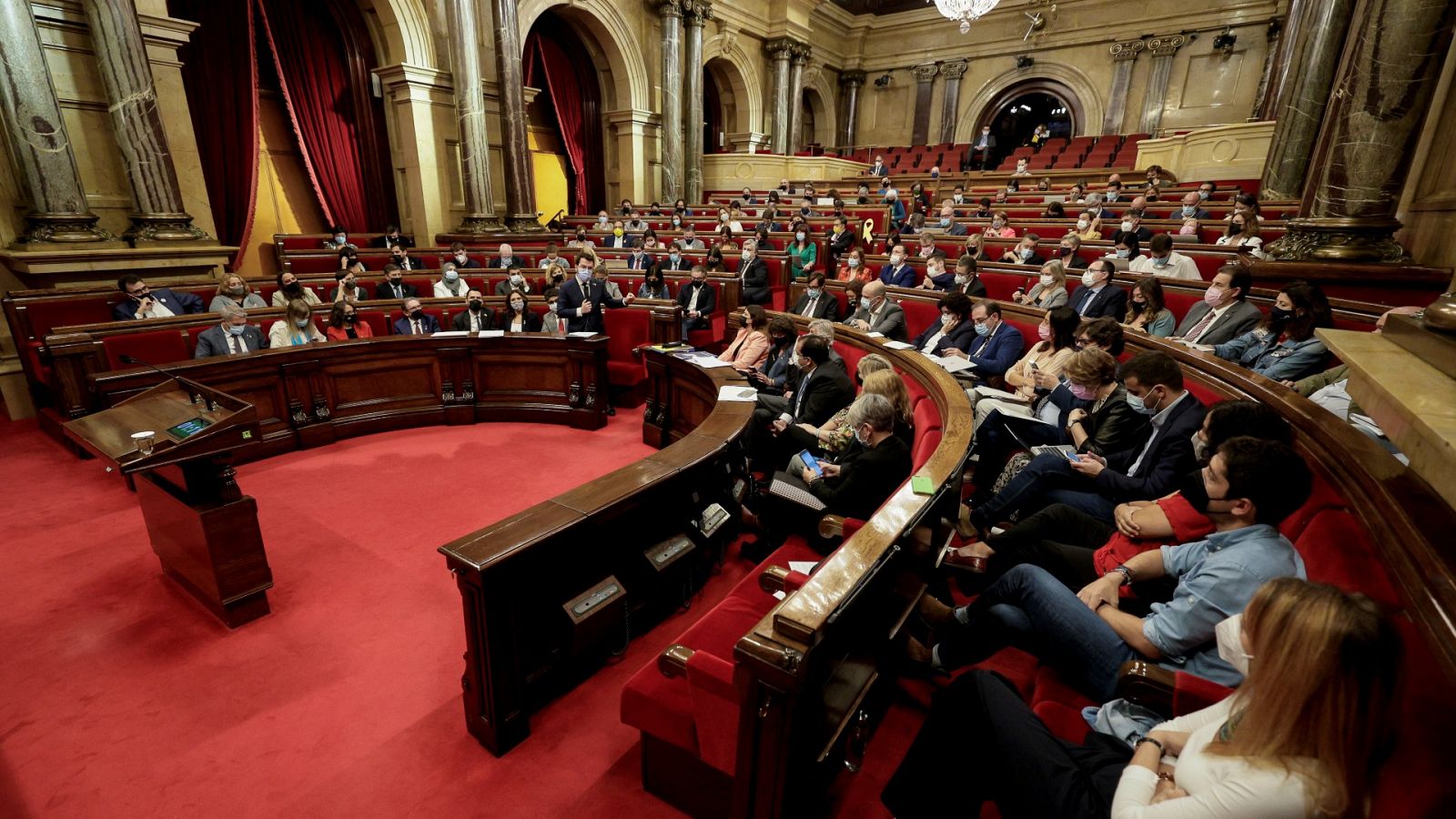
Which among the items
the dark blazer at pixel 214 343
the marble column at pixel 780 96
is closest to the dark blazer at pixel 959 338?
the dark blazer at pixel 214 343

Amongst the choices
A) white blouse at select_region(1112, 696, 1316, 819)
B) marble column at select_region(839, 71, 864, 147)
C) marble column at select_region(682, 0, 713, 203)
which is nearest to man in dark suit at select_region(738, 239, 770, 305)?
white blouse at select_region(1112, 696, 1316, 819)

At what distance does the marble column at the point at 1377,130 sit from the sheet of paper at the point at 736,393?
3787 mm

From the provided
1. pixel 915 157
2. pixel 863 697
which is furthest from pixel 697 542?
pixel 915 157

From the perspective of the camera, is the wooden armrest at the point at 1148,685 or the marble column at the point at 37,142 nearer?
the wooden armrest at the point at 1148,685

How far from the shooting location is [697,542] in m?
2.78

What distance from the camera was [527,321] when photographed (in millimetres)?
5648

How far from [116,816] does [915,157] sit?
19022 mm

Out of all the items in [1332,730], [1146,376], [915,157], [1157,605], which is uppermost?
[915,157]

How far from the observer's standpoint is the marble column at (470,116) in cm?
870

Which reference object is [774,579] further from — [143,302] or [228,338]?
[143,302]

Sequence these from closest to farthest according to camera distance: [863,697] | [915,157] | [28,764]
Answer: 1. [863,697]
2. [28,764]
3. [915,157]

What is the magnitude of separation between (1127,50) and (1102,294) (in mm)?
15141

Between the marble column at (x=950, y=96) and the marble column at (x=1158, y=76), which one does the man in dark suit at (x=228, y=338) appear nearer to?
the marble column at (x=950, y=96)

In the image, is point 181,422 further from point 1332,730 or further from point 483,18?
point 483,18
